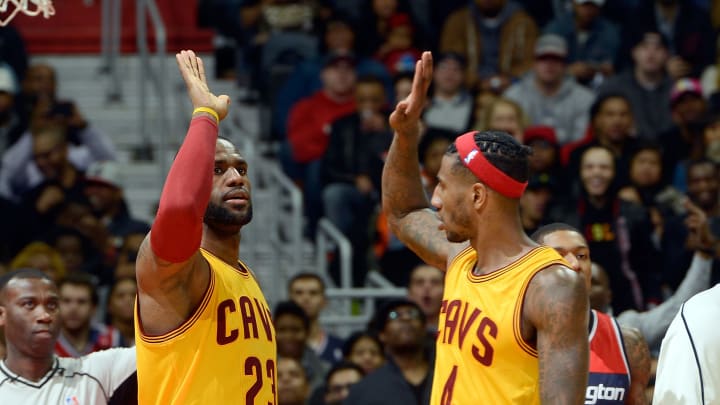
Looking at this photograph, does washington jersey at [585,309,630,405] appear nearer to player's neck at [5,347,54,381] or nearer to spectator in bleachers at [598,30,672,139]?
player's neck at [5,347,54,381]

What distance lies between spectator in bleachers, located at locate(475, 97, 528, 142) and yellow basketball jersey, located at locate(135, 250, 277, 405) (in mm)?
6943

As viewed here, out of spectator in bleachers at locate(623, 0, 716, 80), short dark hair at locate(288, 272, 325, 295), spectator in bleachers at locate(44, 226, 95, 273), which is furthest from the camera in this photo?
spectator in bleachers at locate(623, 0, 716, 80)

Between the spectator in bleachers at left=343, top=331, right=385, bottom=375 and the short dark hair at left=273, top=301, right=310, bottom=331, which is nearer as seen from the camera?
the spectator in bleachers at left=343, top=331, right=385, bottom=375

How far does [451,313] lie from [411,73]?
8.32 m

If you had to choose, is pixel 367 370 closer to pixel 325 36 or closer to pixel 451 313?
pixel 451 313

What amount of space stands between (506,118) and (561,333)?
747 centimetres

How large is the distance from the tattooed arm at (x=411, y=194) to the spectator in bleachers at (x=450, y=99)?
694cm

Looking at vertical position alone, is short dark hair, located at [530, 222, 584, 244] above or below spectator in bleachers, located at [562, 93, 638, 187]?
below

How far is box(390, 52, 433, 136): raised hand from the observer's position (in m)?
6.34

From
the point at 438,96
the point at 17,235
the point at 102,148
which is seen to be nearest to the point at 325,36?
the point at 438,96

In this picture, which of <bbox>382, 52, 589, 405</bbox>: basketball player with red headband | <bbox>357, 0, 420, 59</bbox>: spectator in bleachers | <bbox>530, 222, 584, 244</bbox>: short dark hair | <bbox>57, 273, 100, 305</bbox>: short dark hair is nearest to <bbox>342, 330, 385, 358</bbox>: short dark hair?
<bbox>57, 273, 100, 305</bbox>: short dark hair

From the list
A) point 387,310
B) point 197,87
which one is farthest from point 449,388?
point 387,310

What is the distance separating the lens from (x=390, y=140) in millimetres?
13266

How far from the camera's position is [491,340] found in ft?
18.8
